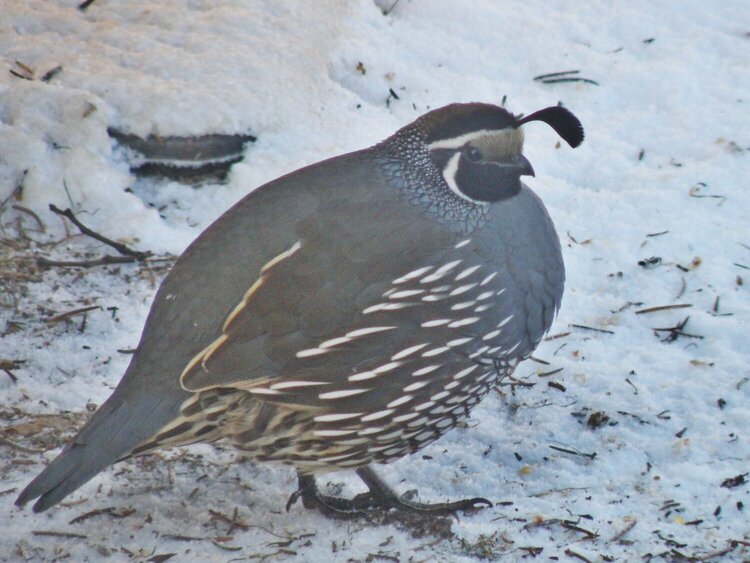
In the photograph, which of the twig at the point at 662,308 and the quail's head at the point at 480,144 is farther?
the twig at the point at 662,308

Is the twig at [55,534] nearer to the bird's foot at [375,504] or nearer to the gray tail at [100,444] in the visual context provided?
the gray tail at [100,444]

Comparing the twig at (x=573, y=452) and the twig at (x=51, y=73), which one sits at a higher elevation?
the twig at (x=51, y=73)

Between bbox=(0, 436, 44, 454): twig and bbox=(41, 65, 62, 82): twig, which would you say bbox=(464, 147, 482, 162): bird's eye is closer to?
bbox=(0, 436, 44, 454): twig

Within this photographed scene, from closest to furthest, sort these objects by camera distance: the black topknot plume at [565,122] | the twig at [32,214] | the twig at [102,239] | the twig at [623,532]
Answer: the twig at [623,532] < the black topknot plume at [565,122] < the twig at [102,239] < the twig at [32,214]

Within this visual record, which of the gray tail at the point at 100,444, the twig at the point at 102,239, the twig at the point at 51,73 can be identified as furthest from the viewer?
the twig at the point at 51,73

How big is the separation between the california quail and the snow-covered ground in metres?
0.42

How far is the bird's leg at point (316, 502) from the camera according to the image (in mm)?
4410

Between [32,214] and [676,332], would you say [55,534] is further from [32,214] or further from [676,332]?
[676,332]

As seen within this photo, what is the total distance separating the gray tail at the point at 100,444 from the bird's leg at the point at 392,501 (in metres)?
0.92

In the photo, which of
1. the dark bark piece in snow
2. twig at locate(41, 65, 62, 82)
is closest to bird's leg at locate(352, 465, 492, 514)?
the dark bark piece in snow

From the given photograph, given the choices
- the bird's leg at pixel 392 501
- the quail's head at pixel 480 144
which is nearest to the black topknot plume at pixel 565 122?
the quail's head at pixel 480 144

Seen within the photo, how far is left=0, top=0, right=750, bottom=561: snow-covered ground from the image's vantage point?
14.2ft

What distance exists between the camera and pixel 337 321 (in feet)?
13.1

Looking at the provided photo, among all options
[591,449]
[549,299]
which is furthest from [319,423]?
[591,449]
